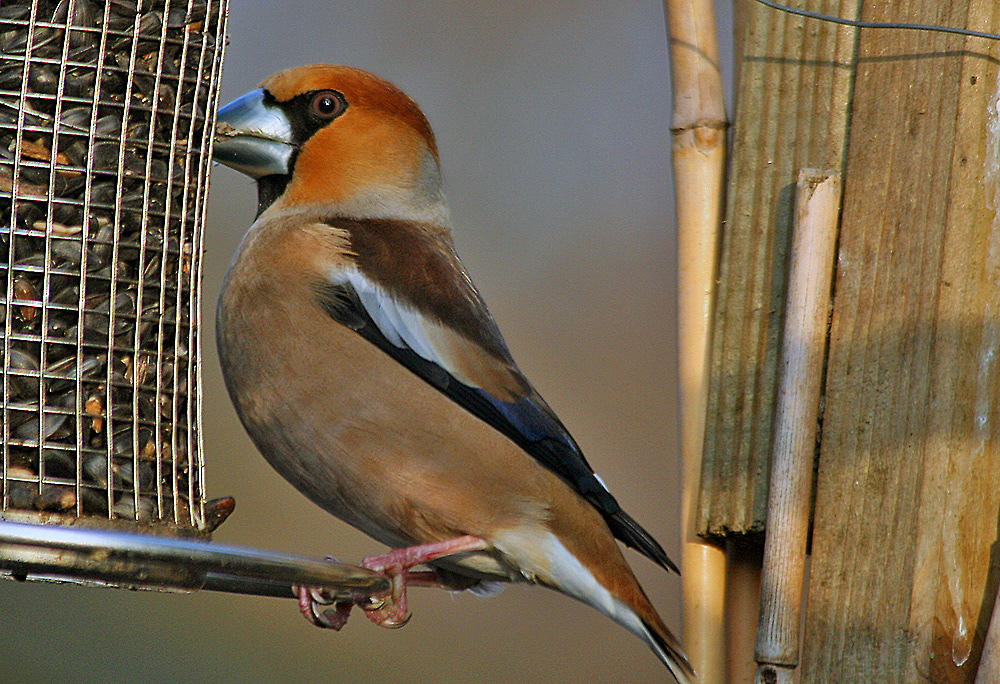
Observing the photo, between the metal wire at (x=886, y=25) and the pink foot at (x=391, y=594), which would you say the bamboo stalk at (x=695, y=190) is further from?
the pink foot at (x=391, y=594)

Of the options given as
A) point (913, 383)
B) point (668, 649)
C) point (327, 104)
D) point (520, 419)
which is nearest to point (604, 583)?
point (668, 649)

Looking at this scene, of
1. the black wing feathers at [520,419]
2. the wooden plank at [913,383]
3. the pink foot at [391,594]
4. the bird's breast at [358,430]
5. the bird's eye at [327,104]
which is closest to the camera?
the wooden plank at [913,383]

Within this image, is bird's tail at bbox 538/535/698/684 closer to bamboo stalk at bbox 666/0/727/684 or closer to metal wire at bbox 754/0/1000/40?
bamboo stalk at bbox 666/0/727/684

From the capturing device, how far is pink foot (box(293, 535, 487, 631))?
2.15m

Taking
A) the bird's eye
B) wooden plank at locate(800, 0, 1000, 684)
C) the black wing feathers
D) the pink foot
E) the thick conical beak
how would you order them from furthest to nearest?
the bird's eye → the thick conical beak → the black wing feathers → the pink foot → wooden plank at locate(800, 0, 1000, 684)

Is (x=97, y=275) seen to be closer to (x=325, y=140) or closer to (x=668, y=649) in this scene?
(x=325, y=140)

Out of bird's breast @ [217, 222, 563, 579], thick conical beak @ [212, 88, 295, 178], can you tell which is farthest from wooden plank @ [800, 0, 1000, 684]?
thick conical beak @ [212, 88, 295, 178]

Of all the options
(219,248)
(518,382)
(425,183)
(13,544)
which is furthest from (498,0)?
(13,544)

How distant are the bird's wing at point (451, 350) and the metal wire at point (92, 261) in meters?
0.54

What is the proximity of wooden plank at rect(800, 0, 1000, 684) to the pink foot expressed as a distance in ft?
2.72

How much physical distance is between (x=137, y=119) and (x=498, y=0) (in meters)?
4.44

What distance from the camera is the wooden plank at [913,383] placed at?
171cm

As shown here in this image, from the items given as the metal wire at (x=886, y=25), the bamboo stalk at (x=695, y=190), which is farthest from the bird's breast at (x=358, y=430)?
the metal wire at (x=886, y=25)

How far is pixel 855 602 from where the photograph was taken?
175 cm
